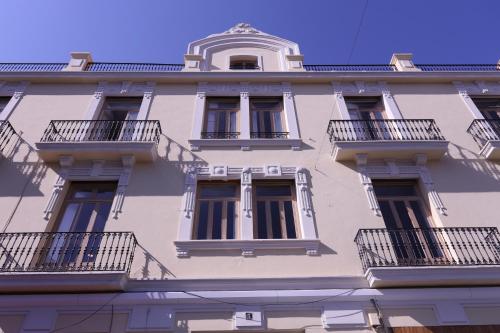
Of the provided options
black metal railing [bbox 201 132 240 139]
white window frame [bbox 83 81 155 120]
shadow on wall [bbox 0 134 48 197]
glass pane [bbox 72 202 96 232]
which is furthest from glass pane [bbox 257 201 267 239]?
shadow on wall [bbox 0 134 48 197]

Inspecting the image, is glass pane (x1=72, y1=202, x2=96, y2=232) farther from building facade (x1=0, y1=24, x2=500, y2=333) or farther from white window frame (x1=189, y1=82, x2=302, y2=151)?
white window frame (x1=189, y1=82, x2=302, y2=151)

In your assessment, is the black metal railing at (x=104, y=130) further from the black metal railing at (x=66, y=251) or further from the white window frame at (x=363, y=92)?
the white window frame at (x=363, y=92)

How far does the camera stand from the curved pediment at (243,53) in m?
12.2

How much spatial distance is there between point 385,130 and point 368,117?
893mm

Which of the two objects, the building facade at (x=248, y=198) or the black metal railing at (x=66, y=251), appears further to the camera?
the black metal railing at (x=66, y=251)

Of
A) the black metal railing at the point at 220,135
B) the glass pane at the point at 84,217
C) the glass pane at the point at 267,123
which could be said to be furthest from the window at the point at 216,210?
the glass pane at the point at 84,217

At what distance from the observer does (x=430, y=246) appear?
7438mm

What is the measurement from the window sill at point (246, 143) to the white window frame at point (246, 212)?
715 mm

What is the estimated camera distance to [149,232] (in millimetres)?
7453

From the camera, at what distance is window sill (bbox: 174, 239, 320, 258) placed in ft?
23.6

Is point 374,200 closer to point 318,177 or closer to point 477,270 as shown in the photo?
point 318,177

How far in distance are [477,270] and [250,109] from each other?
21.7 feet

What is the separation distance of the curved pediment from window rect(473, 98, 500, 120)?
214 inches

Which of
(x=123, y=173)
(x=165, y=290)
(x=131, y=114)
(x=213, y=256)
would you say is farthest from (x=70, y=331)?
(x=131, y=114)
